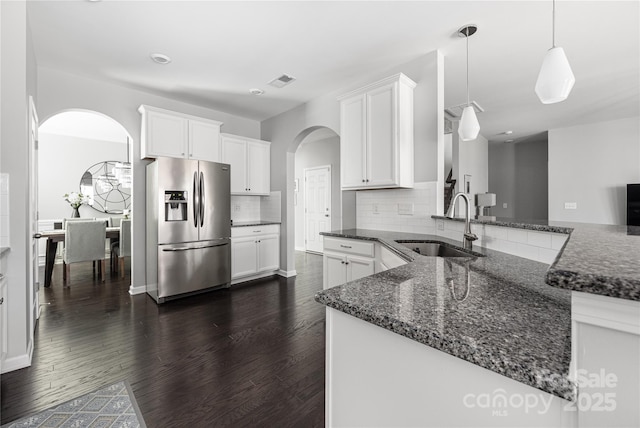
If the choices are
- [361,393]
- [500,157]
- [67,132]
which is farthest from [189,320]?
[500,157]

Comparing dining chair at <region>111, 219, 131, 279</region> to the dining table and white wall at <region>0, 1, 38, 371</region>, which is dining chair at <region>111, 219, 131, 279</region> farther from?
white wall at <region>0, 1, 38, 371</region>

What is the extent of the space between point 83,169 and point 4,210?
5156mm

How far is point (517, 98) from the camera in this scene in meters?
4.01

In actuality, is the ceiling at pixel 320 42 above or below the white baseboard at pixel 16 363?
above

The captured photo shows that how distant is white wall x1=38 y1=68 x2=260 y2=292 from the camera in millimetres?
3098

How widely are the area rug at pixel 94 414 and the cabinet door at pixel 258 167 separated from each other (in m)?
3.17

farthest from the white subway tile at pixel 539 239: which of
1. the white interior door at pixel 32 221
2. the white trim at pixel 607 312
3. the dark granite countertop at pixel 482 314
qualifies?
the white interior door at pixel 32 221

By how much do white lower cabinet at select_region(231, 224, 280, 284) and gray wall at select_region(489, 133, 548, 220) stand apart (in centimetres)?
585

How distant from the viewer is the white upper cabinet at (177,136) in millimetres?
3451

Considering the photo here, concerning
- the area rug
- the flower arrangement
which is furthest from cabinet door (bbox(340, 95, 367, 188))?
the flower arrangement

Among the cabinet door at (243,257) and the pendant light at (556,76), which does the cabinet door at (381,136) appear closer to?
the pendant light at (556,76)

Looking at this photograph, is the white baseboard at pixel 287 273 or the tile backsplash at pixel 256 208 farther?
the tile backsplash at pixel 256 208

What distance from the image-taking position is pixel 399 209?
122 inches

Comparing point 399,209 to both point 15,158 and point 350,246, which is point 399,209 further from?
point 15,158
